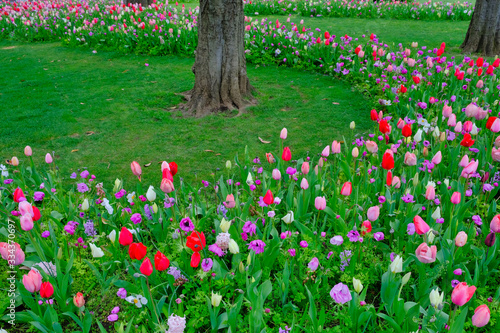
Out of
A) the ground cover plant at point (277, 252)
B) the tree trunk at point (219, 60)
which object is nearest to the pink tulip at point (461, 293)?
the ground cover plant at point (277, 252)

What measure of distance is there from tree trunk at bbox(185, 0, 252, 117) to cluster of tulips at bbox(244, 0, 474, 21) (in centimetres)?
877

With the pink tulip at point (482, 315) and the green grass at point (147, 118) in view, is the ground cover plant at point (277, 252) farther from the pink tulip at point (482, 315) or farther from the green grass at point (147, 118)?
the green grass at point (147, 118)

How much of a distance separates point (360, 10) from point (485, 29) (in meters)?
6.25

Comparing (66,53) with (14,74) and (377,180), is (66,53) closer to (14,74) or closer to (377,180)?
(14,74)

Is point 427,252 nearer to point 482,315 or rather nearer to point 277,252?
point 482,315

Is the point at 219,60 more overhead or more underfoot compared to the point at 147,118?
more overhead

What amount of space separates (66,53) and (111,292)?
8.91m

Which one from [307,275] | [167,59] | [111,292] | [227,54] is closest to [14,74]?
[167,59]

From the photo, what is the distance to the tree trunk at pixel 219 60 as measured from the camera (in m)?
5.38

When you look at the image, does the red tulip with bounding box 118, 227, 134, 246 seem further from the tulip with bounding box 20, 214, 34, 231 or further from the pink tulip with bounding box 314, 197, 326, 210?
the pink tulip with bounding box 314, 197, 326, 210

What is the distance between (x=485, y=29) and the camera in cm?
807

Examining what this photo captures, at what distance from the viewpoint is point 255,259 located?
7.97ft

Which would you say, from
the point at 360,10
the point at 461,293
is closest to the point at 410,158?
the point at 461,293

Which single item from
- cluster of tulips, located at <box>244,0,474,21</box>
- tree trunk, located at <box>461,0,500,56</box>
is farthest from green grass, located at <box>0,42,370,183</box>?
cluster of tulips, located at <box>244,0,474,21</box>
